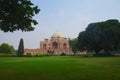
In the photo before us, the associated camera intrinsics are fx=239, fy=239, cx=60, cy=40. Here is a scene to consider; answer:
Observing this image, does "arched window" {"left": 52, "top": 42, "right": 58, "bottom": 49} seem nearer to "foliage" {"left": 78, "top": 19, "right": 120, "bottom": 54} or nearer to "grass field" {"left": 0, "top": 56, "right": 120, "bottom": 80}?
"foliage" {"left": 78, "top": 19, "right": 120, "bottom": 54}

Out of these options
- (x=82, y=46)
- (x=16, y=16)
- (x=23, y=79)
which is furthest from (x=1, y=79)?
(x=82, y=46)

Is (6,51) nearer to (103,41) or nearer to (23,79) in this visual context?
(103,41)

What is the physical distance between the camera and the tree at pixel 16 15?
13.5 meters

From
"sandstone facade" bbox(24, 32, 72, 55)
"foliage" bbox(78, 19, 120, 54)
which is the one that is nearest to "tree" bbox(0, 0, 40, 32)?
"foliage" bbox(78, 19, 120, 54)

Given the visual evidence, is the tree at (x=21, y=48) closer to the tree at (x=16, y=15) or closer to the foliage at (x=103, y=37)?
the foliage at (x=103, y=37)

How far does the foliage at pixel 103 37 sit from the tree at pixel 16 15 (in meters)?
41.0

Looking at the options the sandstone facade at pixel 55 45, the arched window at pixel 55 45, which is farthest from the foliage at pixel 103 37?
the arched window at pixel 55 45

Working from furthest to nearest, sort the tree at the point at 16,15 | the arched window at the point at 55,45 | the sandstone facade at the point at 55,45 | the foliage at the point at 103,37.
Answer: the arched window at the point at 55,45, the sandstone facade at the point at 55,45, the foliage at the point at 103,37, the tree at the point at 16,15

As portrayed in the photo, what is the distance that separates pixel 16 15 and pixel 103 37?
4336 cm

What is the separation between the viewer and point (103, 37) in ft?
181

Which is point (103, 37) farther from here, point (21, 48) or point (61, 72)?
point (61, 72)

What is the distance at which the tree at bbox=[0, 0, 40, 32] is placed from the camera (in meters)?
13.5

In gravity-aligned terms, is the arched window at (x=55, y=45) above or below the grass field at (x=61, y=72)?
above

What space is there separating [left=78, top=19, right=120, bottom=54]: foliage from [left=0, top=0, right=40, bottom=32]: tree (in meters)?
41.0
